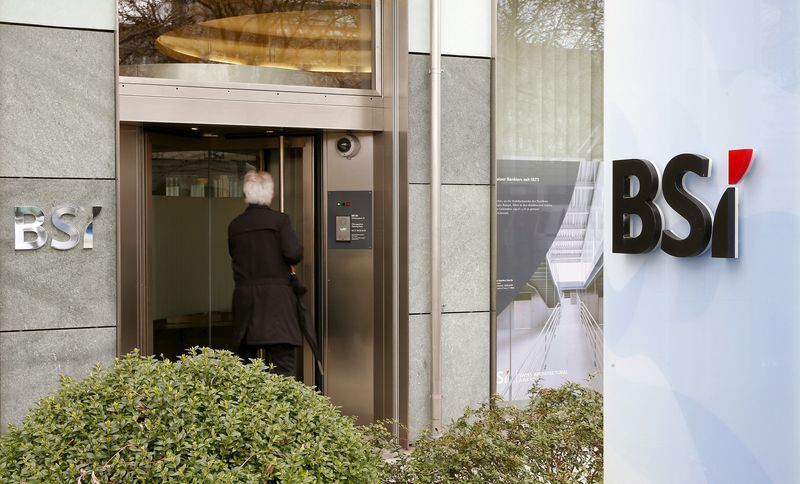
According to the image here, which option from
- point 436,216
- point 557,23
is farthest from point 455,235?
point 557,23

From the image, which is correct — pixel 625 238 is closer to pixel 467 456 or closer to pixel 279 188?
pixel 467 456

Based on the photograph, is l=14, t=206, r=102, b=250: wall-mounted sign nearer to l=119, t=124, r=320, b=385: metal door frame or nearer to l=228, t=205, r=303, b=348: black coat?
l=119, t=124, r=320, b=385: metal door frame

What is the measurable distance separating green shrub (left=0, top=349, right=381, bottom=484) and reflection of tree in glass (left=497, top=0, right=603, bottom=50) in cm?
476

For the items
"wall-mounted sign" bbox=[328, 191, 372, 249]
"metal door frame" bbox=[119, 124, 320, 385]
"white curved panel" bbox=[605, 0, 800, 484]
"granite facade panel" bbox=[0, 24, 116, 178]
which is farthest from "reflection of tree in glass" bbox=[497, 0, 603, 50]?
"white curved panel" bbox=[605, 0, 800, 484]

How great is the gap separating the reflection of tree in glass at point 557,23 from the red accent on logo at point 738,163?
205 inches

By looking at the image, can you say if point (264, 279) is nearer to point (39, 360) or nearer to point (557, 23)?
point (39, 360)

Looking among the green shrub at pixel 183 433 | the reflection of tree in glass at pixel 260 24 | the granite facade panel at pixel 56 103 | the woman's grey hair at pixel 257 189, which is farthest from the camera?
the woman's grey hair at pixel 257 189

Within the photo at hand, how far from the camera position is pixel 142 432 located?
3.06 metres

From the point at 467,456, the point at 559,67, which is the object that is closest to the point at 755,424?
the point at 467,456

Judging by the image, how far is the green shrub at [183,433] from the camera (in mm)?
2971

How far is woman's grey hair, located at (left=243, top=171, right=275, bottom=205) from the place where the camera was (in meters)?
7.22

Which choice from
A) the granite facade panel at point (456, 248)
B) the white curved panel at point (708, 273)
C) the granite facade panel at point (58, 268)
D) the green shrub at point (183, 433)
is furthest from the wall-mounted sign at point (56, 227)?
the white curved panel at point (708, 273)

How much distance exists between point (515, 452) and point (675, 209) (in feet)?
5.95

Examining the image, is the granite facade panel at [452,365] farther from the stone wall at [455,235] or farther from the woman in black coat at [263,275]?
the woman in black coat at [263,275]
